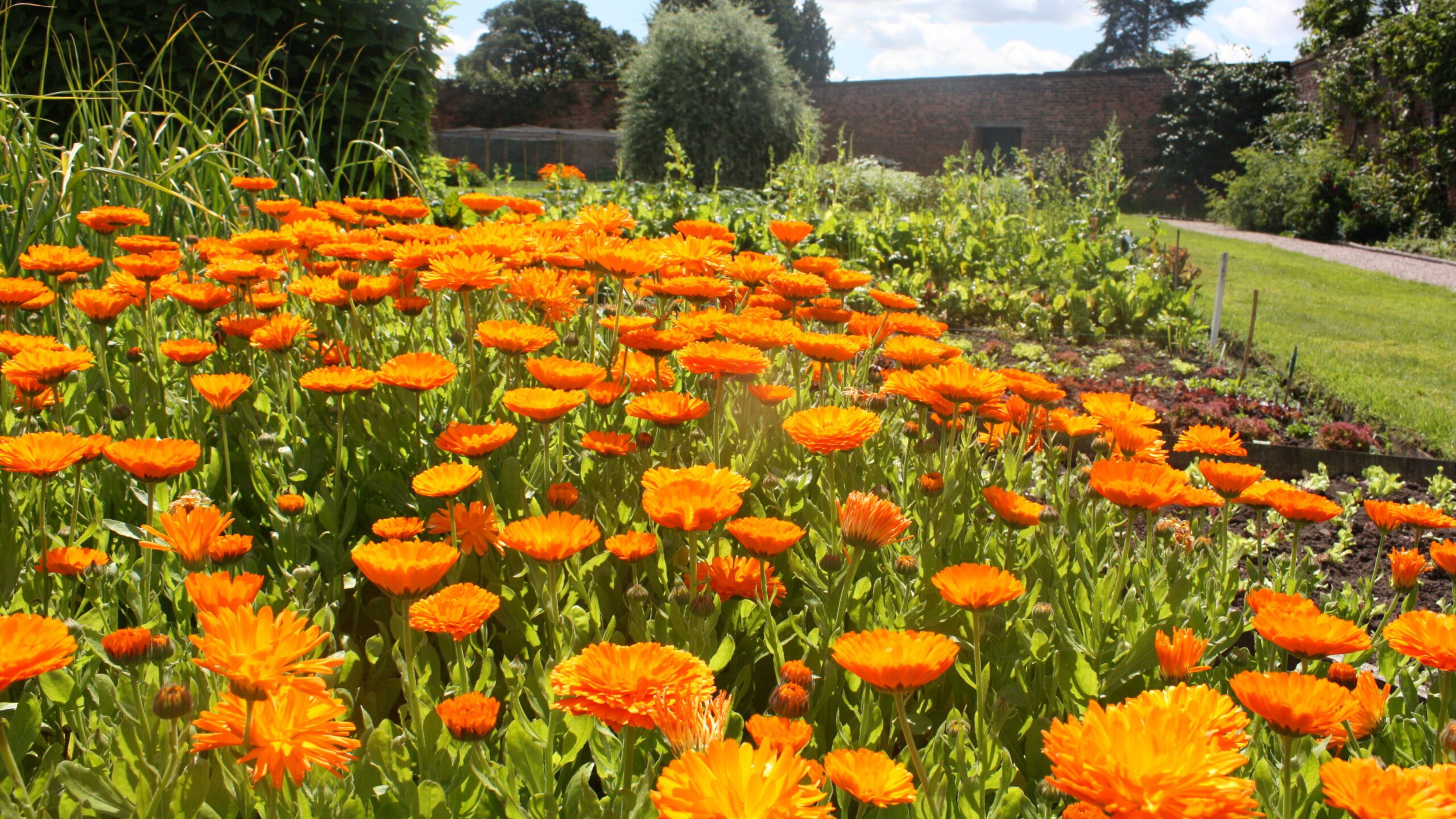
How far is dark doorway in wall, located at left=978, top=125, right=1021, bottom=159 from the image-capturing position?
27.4 meters

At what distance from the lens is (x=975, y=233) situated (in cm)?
755

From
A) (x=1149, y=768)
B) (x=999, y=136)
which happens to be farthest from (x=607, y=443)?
(x=999, y=136)

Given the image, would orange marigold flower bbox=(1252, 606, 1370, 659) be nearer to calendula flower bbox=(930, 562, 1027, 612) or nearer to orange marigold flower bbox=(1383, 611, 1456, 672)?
orange marigold flower bbox=(1383, 611, 1456, 672)

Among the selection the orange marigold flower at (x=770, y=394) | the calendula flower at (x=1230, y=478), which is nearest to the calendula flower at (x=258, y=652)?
the orange marigold flower at (x=770, y=394)

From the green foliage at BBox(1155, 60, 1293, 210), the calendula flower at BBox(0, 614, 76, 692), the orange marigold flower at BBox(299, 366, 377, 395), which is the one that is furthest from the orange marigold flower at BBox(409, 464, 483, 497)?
the green foliage at BBox(1155, 60, 1293, 210)

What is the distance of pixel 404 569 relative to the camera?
1051 mm

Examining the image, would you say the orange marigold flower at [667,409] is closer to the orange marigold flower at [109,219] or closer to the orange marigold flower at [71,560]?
the orange marigold flower at [71,560]

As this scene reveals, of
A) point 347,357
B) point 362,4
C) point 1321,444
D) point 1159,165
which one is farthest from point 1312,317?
point 1159,165

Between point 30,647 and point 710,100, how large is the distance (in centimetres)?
1868

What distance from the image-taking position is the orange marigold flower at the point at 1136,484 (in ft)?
4.43

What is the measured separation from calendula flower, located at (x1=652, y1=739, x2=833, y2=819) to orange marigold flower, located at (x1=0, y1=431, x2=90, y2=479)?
0.98 meters

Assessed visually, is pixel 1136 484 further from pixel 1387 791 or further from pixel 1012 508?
pixel 1387 791

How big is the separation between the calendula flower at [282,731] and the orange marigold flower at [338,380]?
80cm

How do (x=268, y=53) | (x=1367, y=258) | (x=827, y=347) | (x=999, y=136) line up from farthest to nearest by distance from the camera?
(x=999, y=136) < (x=1367, y=258) < (x=268, y=53) < (x=827, y=347)
